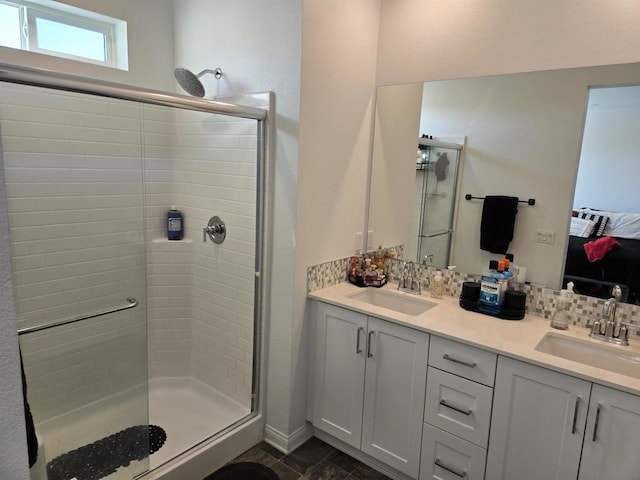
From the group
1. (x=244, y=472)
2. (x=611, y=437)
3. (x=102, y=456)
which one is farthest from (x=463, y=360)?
(x=102, y=456)

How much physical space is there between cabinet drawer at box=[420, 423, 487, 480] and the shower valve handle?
159 centimetres

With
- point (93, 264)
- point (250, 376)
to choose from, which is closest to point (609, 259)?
point (250, 376)

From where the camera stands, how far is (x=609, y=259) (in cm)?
193

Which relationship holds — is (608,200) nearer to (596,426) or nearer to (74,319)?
(596,426)

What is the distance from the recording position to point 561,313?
199 centimetres

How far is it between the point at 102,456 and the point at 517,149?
255 cm

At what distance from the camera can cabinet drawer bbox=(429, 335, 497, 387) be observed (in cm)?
176

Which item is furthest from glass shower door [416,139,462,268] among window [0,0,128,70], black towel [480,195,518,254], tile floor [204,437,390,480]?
window [0,0,128,70]

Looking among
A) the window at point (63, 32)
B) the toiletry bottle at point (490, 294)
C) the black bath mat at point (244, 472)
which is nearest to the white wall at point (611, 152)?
the toiletry bottle at point (490, 294)

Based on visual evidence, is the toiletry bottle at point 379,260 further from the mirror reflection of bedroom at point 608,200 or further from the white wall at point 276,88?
the mirror reflection of bedroom at point 608,200

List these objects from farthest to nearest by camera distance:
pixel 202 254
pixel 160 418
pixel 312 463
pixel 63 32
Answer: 1. pixel 202 254
2. pixel 160 418
3. pixel 63 32
4. pixel 312 463

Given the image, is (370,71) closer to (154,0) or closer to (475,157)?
(475,157)

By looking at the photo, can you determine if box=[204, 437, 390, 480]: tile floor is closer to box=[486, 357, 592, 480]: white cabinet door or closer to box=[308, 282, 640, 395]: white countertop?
box=[486, 357, 592, 480]: white cabinet door

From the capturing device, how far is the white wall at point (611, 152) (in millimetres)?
1827
